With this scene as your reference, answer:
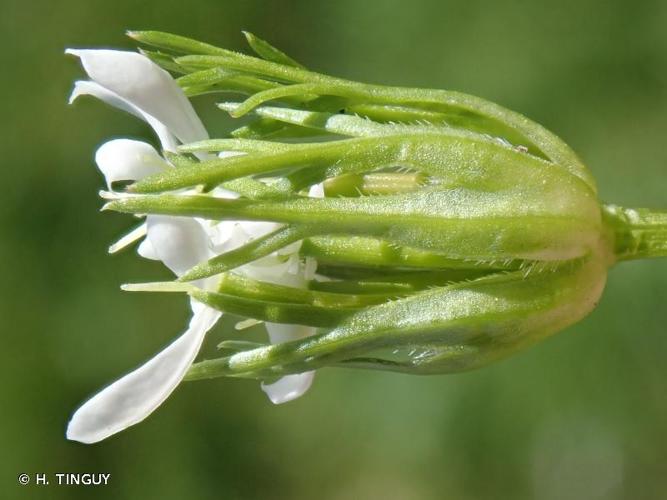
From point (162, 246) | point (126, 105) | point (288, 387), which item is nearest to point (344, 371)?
point (288, 387)

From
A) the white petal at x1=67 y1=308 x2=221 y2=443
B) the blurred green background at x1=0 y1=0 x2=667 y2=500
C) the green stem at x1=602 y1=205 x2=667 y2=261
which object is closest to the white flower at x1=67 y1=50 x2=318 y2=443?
the white petal at x1=67 y1=308 x2=221 y2=443

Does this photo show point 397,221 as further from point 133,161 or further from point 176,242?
point 133,161

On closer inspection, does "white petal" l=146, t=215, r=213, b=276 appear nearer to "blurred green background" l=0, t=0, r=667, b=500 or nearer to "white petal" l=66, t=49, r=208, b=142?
"white petal" l=66, t=49, r=208, b=142

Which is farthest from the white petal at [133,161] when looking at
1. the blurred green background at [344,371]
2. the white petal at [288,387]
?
the blurred green background at [344,371]

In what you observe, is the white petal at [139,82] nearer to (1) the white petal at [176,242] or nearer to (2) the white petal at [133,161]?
(2) the white petal at [133,161]

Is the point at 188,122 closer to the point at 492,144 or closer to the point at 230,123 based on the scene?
the point at 492,144

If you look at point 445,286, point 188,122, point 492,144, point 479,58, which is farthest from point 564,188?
point 479,58
